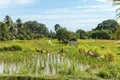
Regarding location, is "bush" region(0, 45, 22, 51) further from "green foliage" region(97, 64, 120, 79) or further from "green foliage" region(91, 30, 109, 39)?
"green foliage" region(91, 30, 109, 39)

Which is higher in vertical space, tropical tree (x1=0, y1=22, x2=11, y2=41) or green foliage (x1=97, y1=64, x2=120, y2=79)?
tropical tree (x1=0, y1=22, x2=11, y2=41)

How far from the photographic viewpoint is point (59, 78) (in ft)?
37.7

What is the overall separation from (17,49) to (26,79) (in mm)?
22244

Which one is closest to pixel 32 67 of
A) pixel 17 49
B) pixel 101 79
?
pixel 101 79

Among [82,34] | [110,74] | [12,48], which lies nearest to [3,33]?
[12,48]

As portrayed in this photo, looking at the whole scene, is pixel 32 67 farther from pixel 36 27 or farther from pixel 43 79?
pixel 36 27

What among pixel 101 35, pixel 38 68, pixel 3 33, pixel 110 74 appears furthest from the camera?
pixel 101 35

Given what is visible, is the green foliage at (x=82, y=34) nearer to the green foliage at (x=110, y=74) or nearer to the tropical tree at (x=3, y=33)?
the tropical tree at (x=3, y=33)

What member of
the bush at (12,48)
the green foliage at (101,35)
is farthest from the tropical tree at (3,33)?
the bush at (12,48)

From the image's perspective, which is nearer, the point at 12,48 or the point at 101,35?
the point at 12,48

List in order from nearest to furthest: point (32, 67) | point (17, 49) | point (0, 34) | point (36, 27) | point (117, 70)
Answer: point (117, 70) < point (32, 67) < point (17, 49) < point (0, 34) < point (36, 27)

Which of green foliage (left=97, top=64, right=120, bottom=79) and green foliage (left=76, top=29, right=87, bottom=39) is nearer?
green foliage (left=97, top=64, right=120, bottom=79)

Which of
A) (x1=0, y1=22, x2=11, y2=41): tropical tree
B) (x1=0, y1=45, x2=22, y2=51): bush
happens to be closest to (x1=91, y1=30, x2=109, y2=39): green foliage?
(x1=0, y1=22, x2=11, y2=41): tropical tree

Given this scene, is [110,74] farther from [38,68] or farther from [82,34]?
[82,34]
